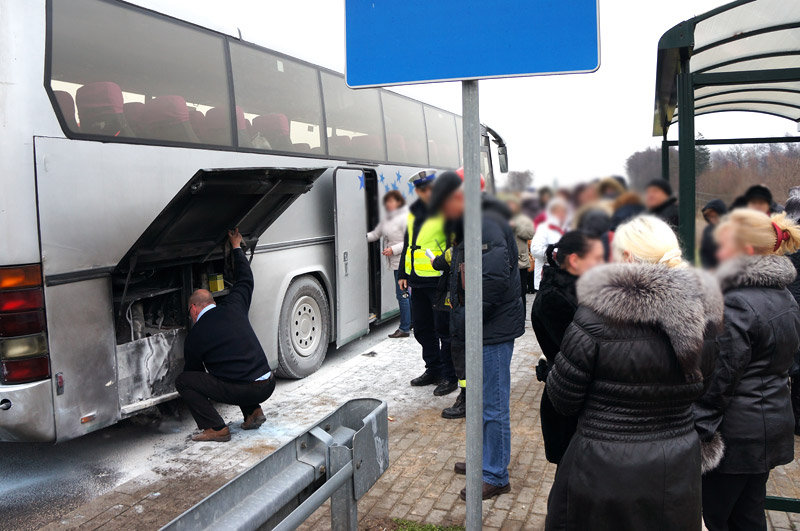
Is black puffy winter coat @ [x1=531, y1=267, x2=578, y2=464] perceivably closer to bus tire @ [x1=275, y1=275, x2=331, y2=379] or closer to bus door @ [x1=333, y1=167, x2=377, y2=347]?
bus tire @ [x1=275, y1=275, x2=331, y2=379]

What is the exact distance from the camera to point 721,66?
5.16 m

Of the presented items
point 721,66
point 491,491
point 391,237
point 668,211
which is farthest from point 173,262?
point 721,66

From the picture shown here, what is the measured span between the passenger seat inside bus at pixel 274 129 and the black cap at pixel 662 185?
4.36 m

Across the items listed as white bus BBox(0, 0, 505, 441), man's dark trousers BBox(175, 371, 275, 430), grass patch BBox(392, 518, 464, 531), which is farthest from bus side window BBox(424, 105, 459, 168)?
grass patch BBox(392, 518, 464, 531)

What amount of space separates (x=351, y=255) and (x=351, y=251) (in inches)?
1.9

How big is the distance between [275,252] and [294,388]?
1.39 meters

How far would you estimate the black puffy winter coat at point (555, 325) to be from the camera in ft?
9.38

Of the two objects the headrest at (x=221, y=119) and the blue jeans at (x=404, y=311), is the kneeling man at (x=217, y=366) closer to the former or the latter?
the headrest at (x=221, y=119)

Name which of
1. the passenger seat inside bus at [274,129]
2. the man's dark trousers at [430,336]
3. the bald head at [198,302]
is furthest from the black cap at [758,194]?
the passenger seat inside bus at [274,129]

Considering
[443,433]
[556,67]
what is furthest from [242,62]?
[556,67]

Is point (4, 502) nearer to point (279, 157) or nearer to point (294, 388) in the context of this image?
point (294, 388)

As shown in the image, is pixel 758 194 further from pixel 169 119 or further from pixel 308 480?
pixel 169 119

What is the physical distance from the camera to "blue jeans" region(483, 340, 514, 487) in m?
3.99

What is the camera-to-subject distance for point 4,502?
14.1 feet
